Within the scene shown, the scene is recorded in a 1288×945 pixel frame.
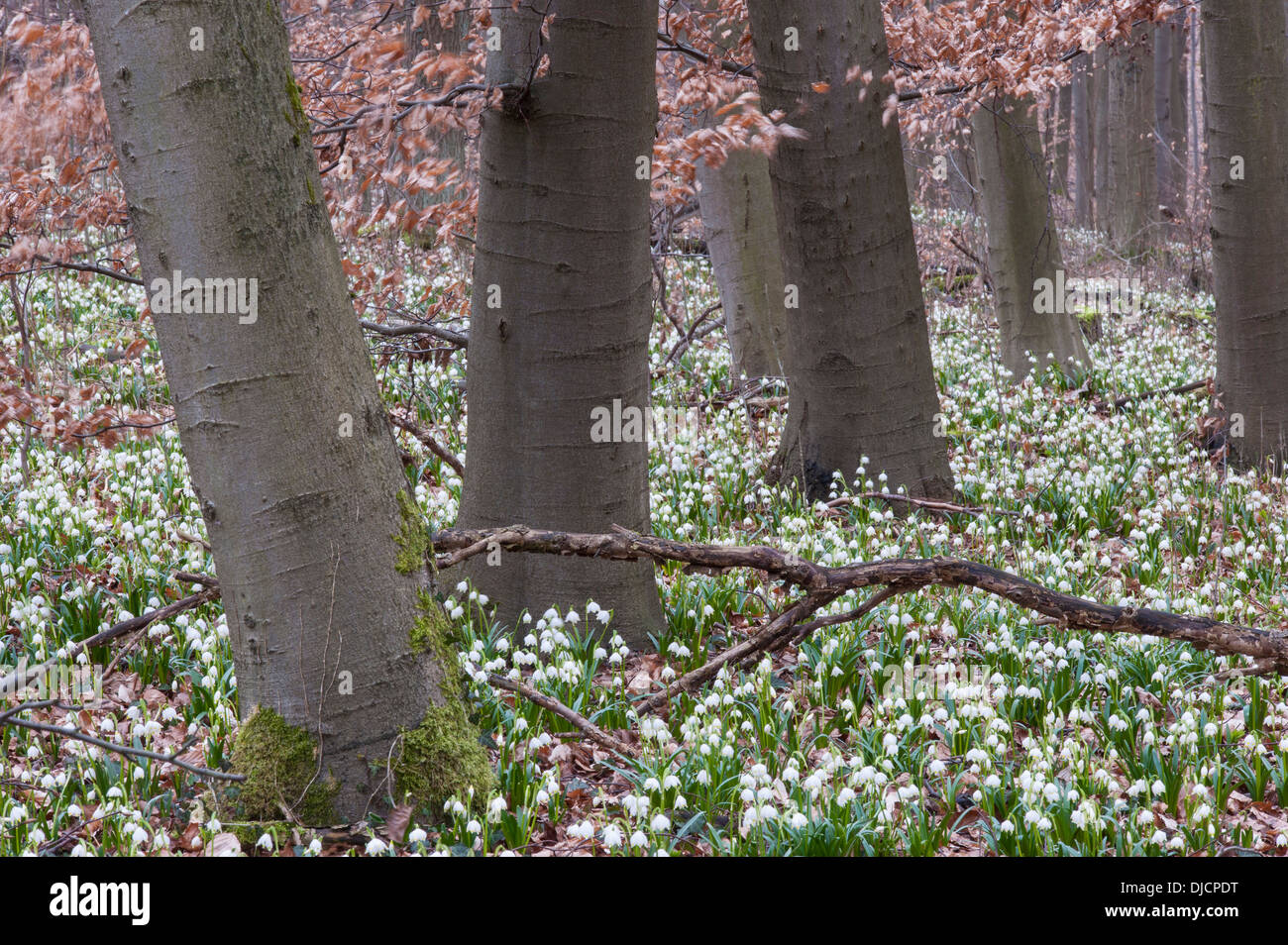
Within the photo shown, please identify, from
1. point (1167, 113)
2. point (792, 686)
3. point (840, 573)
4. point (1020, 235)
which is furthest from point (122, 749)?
point (1167, 113)

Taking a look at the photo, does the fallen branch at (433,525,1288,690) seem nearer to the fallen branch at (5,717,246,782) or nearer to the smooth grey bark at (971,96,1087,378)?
the fallen branch at (5,717,246,782)

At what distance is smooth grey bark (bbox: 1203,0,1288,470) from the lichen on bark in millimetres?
6626

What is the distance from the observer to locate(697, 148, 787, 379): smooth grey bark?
9719 mm

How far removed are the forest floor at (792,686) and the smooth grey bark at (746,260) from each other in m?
2.07

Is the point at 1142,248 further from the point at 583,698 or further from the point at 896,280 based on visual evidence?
the point at 583,698

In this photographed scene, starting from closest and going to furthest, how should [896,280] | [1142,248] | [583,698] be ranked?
1. [583,698]
2. [896,280]
3. [1142,248]

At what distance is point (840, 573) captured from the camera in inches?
157

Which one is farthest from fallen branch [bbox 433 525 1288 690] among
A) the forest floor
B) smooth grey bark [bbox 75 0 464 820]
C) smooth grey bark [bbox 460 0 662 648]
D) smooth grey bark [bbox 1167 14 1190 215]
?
smooth grey bark [bbox 1167 14 1190 215]

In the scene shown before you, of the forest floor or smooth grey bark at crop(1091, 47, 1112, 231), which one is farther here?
smooth grey bark at crop(1091, 47, 1112, 231)

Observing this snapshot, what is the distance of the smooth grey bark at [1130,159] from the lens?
18156mm

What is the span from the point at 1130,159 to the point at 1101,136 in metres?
6.30

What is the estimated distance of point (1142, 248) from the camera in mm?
18141
